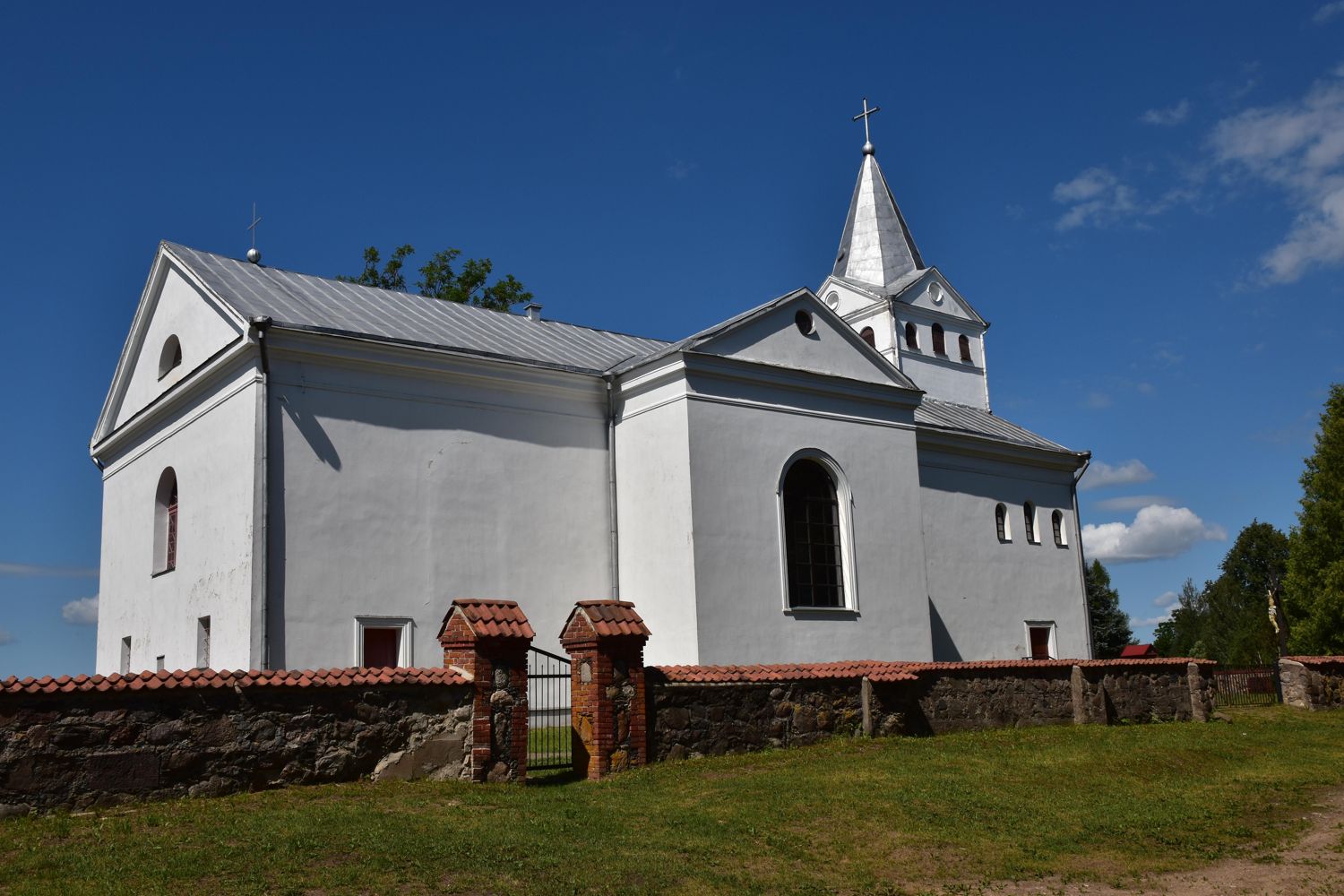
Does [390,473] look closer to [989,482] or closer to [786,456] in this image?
[786,456]

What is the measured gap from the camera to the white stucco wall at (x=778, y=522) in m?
17.7

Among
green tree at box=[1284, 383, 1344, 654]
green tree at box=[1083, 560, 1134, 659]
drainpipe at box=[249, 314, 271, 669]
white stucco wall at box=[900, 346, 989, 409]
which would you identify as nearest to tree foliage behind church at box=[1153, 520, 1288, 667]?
green tree at box=[1083, 560, 1134, 659]

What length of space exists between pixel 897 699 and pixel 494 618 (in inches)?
228

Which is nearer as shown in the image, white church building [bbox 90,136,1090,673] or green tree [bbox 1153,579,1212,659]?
white church building [bbox 90,136,1090,673]

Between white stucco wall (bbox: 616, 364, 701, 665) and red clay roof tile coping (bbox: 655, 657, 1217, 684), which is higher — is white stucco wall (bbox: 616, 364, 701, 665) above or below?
above

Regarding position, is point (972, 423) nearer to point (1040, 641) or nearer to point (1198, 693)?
point (1040, 641)

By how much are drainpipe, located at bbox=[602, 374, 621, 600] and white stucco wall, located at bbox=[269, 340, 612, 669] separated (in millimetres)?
102

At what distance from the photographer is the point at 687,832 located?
30.4 feet

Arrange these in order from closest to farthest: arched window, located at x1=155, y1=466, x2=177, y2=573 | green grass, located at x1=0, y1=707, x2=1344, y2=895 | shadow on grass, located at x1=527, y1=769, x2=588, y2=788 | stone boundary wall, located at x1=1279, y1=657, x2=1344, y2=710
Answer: green grass, located at x1=0, y1=707, x2=1344, y2=895 → shadow on grass, located at x1=527, y1=769, x2=588, y2=788 → arched window, located at x1=155, y1=466, x2=177, y2=573 → stone boundary wall, located at x1=1279, y1=657, x2=1344, y2=710

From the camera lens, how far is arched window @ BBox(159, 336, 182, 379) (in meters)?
19.4

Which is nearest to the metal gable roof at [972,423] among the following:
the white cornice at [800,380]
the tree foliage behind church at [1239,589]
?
the white cornice at [800,380]

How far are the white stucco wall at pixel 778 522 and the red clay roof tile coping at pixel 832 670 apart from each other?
2.70 meters

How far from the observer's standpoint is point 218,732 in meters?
10.2

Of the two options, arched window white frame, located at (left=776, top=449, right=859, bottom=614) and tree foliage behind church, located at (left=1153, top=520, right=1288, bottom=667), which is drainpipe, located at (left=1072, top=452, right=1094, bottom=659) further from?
tree foliage behind church, located at (left=1153, top=520, right=1288, bottom=667)
